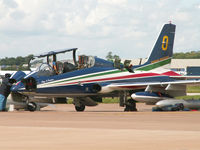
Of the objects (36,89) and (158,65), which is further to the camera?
(158,65)

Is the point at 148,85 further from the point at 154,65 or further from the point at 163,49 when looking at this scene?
the point at 163,49

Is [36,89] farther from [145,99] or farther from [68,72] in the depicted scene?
[145,99]

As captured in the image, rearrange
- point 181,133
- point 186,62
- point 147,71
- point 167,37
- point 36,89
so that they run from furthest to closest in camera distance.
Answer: point 186,62, point 167,37, point 147,71, point 36,89, point 181,133

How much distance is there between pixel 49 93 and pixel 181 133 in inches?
499

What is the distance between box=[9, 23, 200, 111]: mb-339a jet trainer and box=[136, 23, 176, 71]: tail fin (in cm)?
112

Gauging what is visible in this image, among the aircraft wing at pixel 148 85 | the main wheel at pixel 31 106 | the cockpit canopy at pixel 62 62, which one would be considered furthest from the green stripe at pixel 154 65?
the main wheel at pixel 31 106

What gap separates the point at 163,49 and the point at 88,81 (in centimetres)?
533

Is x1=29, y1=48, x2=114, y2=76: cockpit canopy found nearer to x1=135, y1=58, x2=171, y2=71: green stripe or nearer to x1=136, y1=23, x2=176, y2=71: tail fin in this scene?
x1=135, y1=58, x2=171, y2=71: green stripe

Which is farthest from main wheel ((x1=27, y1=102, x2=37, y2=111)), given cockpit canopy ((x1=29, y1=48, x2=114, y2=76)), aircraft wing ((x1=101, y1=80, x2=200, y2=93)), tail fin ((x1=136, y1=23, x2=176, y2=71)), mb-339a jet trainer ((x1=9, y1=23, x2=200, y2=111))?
tail fin ((x1=136, y1=23, x2=176, y2=71))

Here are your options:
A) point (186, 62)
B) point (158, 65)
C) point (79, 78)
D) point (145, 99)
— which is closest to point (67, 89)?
point (79, 78)

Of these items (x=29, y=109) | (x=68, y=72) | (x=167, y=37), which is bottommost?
(x=29, y=109)

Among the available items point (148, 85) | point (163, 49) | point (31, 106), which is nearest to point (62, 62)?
point (31, 106)

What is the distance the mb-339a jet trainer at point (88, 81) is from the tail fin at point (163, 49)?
1116 millimetres

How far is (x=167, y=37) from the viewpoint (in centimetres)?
2769
